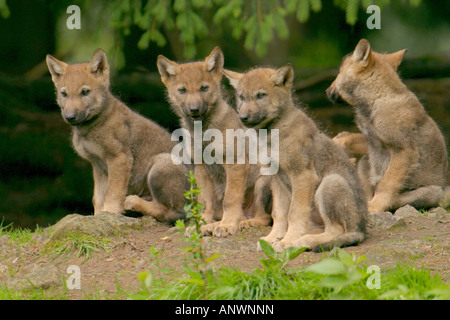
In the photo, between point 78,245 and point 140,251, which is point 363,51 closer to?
point 140,251

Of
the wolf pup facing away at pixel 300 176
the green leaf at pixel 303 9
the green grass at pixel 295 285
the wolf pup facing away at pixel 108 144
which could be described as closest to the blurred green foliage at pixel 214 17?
the green leaf at pixel 303 9

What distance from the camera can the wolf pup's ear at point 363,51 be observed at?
7.58 meters

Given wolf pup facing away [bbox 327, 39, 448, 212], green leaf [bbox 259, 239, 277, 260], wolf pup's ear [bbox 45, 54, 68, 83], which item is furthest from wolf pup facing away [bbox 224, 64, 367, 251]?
wolf pup's ear [bbox 45, 54, 68, 83]

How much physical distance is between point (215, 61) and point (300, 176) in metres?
1.73

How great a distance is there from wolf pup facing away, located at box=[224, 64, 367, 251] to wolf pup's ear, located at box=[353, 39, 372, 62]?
1.63 m

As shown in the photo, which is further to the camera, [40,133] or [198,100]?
[40,133]

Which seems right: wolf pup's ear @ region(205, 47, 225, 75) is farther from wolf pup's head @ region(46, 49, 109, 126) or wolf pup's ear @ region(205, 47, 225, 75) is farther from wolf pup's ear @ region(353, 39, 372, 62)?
wolf pup's ear @ region(353, 39, 372, 62)

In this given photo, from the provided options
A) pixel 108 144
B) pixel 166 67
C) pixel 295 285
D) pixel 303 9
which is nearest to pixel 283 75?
pixel 166 67

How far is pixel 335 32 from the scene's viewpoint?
12102 mm

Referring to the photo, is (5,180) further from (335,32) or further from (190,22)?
(335,32)

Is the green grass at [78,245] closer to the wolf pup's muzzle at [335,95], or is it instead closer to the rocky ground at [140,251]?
the rocky ground at [140,251]

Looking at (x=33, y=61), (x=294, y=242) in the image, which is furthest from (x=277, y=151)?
(x=33, y=61)

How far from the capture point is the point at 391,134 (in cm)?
752

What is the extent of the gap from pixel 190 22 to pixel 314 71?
2571 millimetres
